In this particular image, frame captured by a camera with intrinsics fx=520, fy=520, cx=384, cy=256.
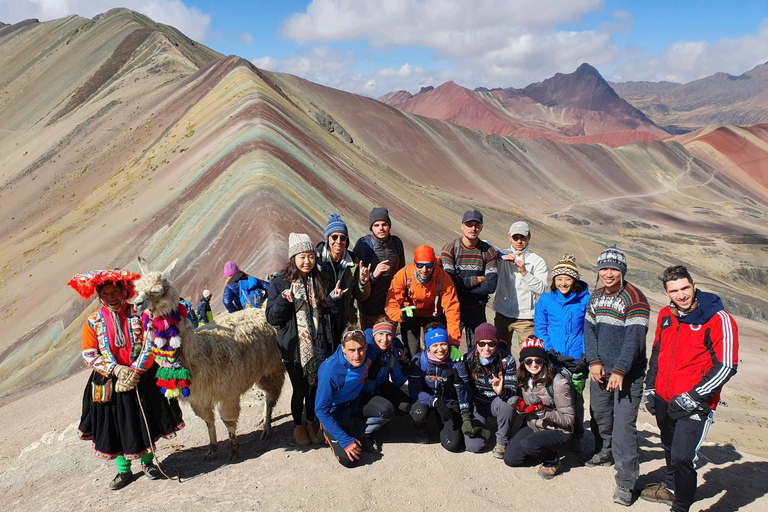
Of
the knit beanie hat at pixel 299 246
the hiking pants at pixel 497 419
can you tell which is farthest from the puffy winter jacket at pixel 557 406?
the knit beanie hat at pixel 299 246

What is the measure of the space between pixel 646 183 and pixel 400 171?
27984 mm

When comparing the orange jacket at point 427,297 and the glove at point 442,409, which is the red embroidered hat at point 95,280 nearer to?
the orange jacket at point 427,297

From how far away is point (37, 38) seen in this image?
44.4 metres

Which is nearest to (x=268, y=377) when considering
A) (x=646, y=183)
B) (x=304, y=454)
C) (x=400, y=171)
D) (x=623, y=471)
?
(x=304, y=454)

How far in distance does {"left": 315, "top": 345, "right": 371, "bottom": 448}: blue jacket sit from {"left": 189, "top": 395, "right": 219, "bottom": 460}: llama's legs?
0.98 metres

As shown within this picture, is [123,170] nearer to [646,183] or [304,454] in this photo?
[304,454]

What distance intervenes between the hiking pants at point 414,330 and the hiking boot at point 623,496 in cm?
187

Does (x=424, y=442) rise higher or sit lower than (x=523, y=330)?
lower

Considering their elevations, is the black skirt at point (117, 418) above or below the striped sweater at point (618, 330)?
below

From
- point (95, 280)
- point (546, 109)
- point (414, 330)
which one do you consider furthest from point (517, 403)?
point (546, 109)

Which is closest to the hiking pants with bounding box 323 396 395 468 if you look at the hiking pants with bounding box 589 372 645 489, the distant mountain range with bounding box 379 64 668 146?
the hiking pants with bounding box 589 372 645 489

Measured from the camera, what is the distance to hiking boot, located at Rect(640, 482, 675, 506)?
3709mm

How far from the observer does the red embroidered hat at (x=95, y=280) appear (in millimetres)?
3525

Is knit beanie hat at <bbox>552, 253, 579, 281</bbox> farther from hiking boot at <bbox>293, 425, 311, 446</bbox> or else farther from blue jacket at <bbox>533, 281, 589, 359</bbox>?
hiking boot at <bbox>293, 425, 311, 446</bbox>
